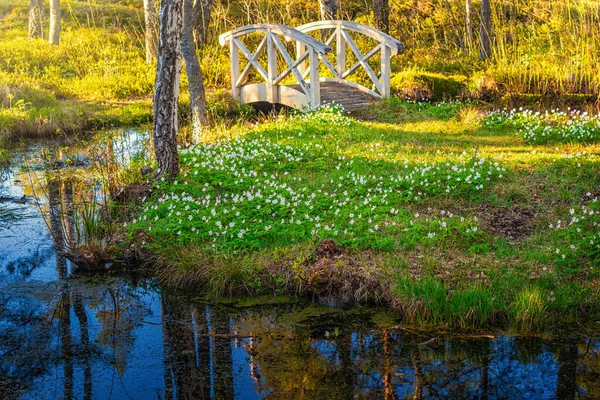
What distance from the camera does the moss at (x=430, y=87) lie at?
48.2 ft

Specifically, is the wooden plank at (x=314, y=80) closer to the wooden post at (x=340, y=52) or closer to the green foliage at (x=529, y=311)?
the wooden post at (x=340, y=52)

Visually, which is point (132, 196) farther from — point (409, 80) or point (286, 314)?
point (409, 80)

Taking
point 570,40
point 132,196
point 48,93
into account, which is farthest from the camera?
point 48,93

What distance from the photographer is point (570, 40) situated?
14.5 metres

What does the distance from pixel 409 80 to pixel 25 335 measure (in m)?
10.9

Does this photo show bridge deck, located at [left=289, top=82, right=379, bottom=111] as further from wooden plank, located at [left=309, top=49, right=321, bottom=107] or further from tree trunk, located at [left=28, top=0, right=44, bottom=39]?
tree trunk, located at [left=28, top=0, right=44, bottom=39]

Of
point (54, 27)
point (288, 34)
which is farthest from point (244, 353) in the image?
point (54, 27)

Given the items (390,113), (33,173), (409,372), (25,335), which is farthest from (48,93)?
(409,372)

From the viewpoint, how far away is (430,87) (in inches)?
583

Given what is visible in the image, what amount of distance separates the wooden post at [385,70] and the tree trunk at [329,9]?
3.87m

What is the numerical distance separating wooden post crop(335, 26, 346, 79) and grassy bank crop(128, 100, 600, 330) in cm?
463

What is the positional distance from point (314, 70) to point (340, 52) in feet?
6.26

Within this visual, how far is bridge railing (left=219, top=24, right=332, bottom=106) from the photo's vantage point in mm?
13602

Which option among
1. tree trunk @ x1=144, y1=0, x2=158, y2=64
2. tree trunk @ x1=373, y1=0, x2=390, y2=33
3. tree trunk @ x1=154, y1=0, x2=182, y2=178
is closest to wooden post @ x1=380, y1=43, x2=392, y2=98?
tree trunk @ x1=373, y1=0, x2=390, y2=33
